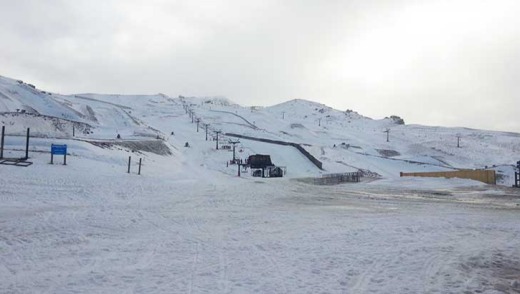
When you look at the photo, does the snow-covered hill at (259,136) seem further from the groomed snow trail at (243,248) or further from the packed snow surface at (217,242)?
the groomed snow trail at (243,248)

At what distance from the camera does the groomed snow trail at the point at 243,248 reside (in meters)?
7.46

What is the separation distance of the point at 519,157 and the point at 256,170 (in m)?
93.5

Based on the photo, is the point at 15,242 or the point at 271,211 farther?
the point at 271,211

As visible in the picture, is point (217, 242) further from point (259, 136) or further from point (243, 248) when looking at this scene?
point (259, 136)

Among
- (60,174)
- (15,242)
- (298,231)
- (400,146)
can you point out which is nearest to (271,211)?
(298,231)

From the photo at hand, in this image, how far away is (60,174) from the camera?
2438 centimetres

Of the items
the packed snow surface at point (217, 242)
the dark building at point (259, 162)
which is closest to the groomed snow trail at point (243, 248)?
the packed snow surface at point (217, 242)

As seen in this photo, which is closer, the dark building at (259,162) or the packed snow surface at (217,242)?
the packed snow surface at (217,242)

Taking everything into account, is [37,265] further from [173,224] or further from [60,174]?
[60,174]

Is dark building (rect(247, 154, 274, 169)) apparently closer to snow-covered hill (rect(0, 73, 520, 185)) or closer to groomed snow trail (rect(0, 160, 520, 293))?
snow-covered hill (rect(0, 73, 520, 185))

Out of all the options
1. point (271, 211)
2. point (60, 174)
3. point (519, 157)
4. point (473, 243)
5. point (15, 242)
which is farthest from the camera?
point (519, 157)

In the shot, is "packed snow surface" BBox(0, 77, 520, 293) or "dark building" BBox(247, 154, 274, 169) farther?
"dark building" BBox(247, 154, 274, 169)

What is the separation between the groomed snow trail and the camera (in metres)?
7.46

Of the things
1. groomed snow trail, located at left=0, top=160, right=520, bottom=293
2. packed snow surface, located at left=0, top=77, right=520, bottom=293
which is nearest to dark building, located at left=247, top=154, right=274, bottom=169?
packed snow surface, located at left=0, top=77, right=520, bottom=293
